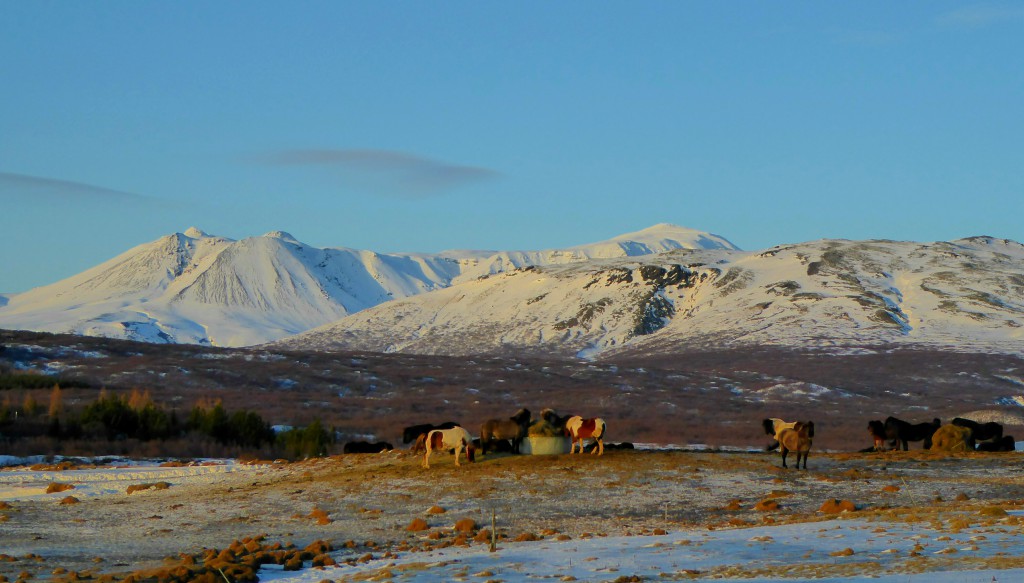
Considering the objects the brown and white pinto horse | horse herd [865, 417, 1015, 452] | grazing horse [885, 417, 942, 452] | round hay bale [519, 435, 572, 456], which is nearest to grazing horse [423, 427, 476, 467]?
round hay bale [519, 435, 572, 456]

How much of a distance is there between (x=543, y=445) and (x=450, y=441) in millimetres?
2460

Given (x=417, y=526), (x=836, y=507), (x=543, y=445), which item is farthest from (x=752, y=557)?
(x=543, y=445)

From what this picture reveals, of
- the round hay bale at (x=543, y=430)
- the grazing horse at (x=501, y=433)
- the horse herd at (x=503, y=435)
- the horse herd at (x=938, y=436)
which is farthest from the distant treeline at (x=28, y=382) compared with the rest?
the horse herd at (x=938, y=436)

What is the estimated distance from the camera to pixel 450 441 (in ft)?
96.6

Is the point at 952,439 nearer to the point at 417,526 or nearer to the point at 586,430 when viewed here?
the point at 586,430

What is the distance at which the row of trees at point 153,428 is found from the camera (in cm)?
4728

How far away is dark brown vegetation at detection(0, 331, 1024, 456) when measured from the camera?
69.9 m

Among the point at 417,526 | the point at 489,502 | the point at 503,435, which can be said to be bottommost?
the point at 417,526

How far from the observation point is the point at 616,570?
16906 mm

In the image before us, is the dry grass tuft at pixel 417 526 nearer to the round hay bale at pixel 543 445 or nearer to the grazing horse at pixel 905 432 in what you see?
the round hay bale at pixel 543 445

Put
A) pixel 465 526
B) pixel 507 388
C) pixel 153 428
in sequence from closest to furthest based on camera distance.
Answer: pixel 465 526 → pixel 153 428 → pixel 507 388

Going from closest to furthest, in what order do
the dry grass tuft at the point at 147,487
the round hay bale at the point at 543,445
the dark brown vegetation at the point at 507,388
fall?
the dry grass tuft at the point at 147,487, the round hay bale at the point at 543,445, the dark brown vegetation at the point at 507,388

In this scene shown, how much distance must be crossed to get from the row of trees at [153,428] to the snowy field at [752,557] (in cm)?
2723

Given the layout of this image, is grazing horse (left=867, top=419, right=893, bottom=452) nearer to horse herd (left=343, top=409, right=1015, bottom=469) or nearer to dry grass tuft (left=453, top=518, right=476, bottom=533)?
horse herd (left=343, top=409, right=1015, bottom=469)
